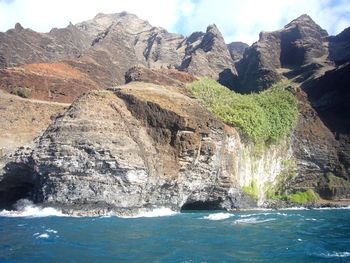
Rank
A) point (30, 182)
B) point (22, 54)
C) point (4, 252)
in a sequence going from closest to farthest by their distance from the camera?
point (4, 252)
point (30, 182)
point (22, 54)

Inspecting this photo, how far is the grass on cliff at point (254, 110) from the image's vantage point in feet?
201

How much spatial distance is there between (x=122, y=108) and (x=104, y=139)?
6708 millimetres

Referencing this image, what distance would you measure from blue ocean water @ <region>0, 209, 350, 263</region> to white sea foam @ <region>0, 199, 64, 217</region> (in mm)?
3025

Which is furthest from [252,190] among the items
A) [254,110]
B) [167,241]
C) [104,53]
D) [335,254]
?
[104,53]

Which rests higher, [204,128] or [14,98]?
[14,98]

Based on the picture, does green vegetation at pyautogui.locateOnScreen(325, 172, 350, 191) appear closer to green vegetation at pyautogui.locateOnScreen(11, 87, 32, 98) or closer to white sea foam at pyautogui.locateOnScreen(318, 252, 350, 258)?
white sea foam at pyautogui.locateOnScreen(318, 252, 350, 258)

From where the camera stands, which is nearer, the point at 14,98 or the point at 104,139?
the point at 104,139

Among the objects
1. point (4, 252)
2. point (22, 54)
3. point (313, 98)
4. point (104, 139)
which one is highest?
point (22, 54)

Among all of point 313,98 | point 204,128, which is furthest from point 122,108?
point 313,98

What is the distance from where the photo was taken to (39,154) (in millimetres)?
45781

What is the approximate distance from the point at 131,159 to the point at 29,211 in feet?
37.9

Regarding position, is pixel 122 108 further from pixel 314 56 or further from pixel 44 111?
pixel 314 56

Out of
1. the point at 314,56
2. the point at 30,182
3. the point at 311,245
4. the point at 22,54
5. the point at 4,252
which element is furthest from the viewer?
the point at 314,56

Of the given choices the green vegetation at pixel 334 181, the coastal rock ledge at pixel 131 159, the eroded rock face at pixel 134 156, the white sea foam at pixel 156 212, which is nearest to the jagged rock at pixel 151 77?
the coastal rock ledge at pixel 131 159
